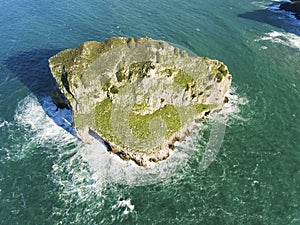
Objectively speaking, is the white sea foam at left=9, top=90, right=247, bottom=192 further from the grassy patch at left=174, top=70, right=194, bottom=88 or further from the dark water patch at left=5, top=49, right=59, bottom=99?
the grassy patch at left=174, top=70, right=194, bottom=88

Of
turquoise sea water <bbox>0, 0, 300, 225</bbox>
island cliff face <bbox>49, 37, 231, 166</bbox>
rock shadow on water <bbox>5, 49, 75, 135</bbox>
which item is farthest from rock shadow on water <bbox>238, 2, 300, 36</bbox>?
rock shadow on water <bbox>5, 49, 75, 135</bbox>

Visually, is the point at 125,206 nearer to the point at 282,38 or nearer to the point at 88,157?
the point at 88,157

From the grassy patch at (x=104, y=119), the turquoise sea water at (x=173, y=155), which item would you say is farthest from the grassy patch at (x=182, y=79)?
the grassy patch at (x=104, y=119)

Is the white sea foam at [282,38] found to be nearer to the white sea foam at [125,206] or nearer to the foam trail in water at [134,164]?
the foam trail in water at [134,164]

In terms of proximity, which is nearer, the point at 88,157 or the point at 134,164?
the point at 134,164

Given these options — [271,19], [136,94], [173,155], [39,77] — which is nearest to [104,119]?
[136,94]

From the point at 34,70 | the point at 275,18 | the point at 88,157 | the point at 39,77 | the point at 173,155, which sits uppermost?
the point at 275,18
